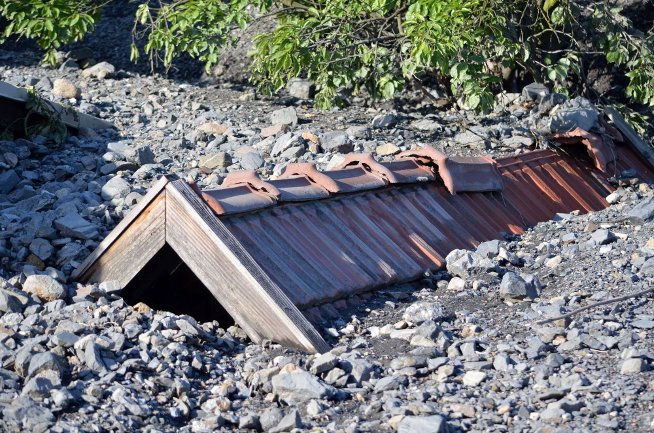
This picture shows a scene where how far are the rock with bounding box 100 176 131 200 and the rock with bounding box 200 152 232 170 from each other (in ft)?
3.30

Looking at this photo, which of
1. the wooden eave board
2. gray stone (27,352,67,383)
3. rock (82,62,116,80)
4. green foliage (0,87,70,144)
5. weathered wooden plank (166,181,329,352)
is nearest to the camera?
gray stone (27,352,67,383)

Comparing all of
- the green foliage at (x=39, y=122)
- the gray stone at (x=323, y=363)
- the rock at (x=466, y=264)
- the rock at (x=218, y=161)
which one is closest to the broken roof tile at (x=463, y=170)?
the rock at (x=466, y=264)

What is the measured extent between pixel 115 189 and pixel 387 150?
2316mm

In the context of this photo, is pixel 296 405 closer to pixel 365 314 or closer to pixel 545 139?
pixel 365 314

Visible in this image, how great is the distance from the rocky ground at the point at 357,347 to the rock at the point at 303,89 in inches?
125

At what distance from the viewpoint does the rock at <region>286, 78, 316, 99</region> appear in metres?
10.5

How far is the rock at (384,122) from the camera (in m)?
8.87

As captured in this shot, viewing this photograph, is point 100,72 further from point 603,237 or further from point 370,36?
point 603,237

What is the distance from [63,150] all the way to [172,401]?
481 centimetres

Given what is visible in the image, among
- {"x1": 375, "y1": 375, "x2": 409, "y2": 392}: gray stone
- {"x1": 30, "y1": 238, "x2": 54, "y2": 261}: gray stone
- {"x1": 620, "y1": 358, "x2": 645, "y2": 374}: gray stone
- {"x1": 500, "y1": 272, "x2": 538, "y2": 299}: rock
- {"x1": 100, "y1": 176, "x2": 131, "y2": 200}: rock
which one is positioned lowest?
{"x1": 30, "y1": 238, "x2": 54, "y2": 261}: gray stone

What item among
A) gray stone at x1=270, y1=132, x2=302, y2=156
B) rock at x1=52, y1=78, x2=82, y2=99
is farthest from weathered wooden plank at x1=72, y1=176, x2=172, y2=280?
rock at x1=52, y1=78, x2=82, y2=99

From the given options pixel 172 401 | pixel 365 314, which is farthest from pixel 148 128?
pixel 172 401

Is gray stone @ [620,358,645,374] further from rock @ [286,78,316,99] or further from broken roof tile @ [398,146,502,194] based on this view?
rock @ [286,78,316,99]

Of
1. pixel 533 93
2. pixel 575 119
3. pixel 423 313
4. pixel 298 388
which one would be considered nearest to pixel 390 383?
pixel 298 388
